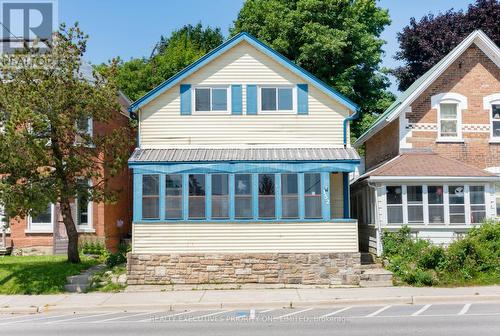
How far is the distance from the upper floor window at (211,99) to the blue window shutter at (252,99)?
2.40ft

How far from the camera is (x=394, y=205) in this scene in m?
20.4

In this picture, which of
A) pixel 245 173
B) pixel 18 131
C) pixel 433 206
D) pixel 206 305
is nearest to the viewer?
pixel 206 305

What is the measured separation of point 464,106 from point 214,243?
1126 cm

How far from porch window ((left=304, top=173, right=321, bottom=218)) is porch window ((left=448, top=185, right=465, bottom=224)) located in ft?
16.1

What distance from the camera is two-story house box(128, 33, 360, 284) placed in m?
18.5

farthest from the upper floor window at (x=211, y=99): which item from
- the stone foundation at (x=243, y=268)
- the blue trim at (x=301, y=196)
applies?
the stone foundation at (x=243, y=268)

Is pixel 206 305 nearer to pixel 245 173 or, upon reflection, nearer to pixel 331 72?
pixel 245 173

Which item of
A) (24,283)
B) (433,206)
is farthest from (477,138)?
(24,283)

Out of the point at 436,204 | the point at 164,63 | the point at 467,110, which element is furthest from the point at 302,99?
the point at 164,63

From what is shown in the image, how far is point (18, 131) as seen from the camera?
57.6 ft

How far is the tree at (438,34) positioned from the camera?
110 feet

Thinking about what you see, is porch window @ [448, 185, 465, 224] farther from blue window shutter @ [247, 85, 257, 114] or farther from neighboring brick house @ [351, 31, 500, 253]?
blue window shutter @ [247, 85, 257, 114]

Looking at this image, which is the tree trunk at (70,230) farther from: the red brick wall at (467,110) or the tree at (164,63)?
the tree at (164,63)

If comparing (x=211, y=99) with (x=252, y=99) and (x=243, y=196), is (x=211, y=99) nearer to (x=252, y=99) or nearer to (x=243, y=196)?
(x=252, y=99)
